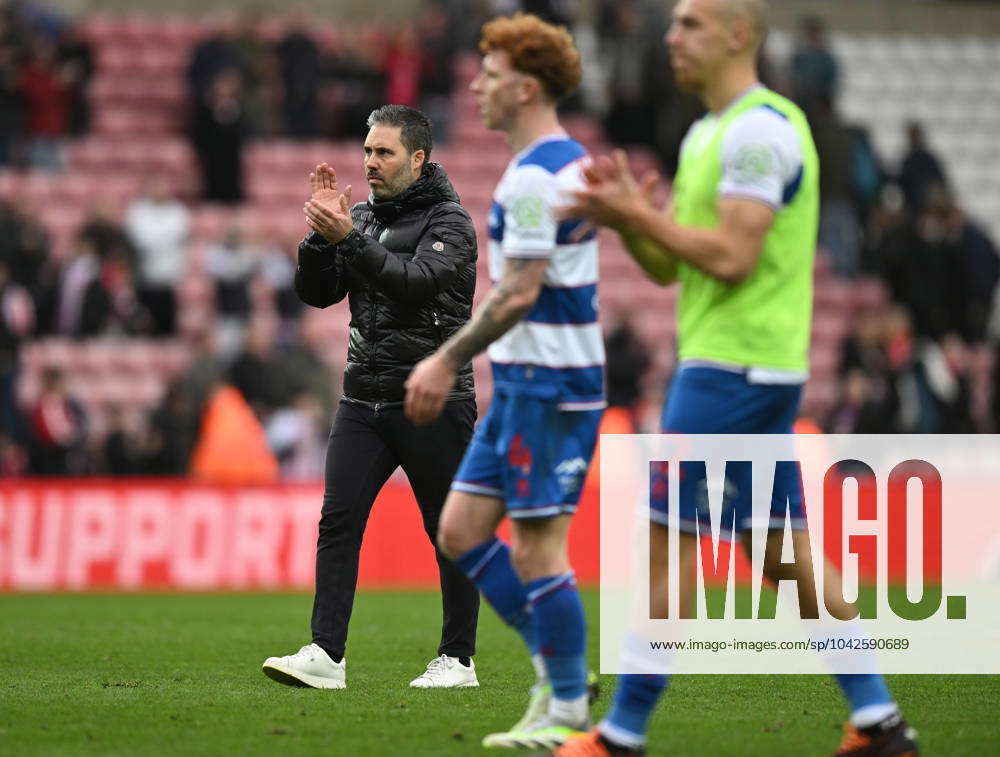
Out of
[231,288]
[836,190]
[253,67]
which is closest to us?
[231,288]

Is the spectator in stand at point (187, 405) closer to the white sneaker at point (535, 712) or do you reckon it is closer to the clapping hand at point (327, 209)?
the clapping hand at point (327, 209)

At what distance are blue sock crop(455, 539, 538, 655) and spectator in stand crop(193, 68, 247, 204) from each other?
14384 millimetres

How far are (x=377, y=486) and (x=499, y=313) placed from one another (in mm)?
2470

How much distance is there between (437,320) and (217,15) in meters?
17.3

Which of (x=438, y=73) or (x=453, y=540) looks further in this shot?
(x=438, y=73)

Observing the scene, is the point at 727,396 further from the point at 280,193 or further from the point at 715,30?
the point at 280,193

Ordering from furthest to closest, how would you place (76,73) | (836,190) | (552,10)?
(552,10), (836,190), (76,73)

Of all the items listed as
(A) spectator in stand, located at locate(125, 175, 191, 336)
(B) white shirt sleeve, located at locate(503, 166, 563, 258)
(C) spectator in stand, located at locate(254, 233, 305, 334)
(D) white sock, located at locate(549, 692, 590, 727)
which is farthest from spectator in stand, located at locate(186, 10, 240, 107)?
(D) white sock, located at locate(549, 692, 590, 727)

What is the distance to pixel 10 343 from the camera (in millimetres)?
16844

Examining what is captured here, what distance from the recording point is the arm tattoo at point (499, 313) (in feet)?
18.9

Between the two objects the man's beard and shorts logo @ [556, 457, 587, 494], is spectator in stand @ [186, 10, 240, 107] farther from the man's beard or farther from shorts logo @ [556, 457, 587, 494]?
shorts logo @ [556, 457, 587, 494]

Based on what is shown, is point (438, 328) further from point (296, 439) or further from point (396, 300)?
point (296, 439)

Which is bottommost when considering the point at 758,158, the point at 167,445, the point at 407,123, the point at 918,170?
the point at 167,445

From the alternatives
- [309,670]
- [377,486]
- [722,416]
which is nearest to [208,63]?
[377,486]
